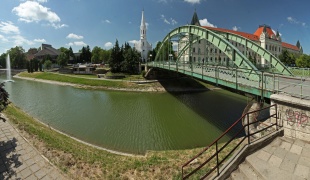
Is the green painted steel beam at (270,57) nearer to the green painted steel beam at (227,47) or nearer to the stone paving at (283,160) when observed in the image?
the green painted steel beam at (227,47)

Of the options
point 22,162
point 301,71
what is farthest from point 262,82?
point 301,71

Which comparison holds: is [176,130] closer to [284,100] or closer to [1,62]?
[284,100]

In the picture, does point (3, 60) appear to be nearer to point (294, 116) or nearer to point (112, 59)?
point (112, 59)

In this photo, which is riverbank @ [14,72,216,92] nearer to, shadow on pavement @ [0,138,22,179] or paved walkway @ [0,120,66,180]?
paved walkway @ [0,120,66,180]

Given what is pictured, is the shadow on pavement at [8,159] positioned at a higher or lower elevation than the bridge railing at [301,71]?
lower

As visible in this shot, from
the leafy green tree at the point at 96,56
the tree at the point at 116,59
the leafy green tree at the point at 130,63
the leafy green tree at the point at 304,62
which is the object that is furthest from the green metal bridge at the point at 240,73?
the leafy green tree at the point at 96,56

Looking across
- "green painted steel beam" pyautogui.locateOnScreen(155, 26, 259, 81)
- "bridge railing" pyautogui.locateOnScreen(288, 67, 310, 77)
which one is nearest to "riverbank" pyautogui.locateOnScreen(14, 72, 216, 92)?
"green painted steel beam" pyautogui.locateOnScreen(155, 26, 259, 81)

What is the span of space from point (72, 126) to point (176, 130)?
28.2ft

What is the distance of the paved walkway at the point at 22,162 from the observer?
662 centimetres

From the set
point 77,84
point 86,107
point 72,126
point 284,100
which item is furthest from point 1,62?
point 284,100

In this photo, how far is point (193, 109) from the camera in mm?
22203

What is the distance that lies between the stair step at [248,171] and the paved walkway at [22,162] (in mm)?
5876

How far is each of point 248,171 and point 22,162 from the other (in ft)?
26.6

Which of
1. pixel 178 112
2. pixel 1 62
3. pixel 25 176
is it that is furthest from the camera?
pixel 1 62
